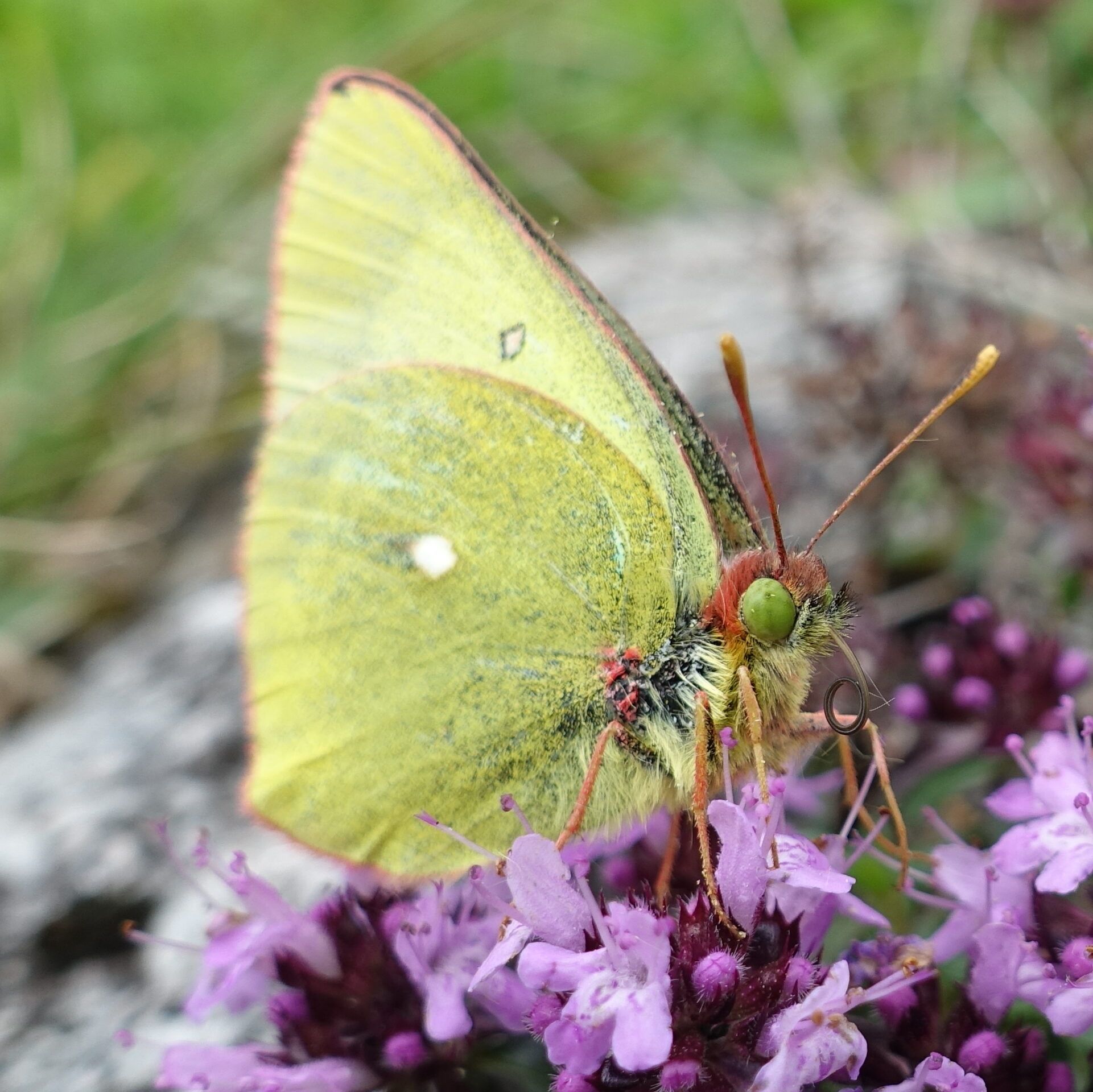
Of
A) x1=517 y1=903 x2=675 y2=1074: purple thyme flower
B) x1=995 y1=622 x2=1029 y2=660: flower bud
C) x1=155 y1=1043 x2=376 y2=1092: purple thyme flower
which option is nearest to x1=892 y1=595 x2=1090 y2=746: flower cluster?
x1=995 y1=622 x2=1029 y2=660: flower bud

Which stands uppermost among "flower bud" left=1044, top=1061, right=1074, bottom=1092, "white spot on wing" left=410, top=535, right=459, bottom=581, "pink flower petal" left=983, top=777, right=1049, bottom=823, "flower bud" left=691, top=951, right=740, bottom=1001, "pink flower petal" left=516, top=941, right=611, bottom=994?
"white spot on wing" left=410, top=535, right=459, bottom=581

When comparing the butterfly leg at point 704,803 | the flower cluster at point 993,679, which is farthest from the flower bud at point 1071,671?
the butterfly leg at point 704,803

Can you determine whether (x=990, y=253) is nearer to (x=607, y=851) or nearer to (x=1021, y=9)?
(x=1021, y=9)

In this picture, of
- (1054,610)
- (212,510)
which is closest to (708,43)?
(212,510)

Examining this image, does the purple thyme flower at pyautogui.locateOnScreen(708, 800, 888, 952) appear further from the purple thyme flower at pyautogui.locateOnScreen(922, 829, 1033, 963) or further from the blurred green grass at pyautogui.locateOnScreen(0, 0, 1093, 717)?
the blurred green grass at pyautogui.locateOnScreen(0, 0, 1093, 717)

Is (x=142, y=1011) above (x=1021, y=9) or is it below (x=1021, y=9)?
below
